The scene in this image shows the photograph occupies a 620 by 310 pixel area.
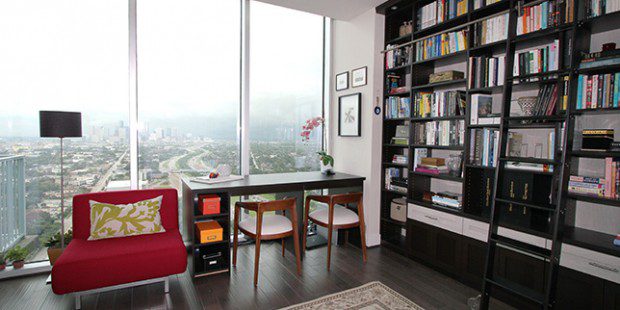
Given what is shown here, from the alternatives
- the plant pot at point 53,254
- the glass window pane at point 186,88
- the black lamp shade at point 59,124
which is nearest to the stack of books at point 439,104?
the glass window pane at point 186,88

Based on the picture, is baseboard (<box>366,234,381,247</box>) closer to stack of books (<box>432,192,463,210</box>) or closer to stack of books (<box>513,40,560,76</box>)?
stack of books (<box>432,192,463,210</box>)

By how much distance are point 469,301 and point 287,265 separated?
1.62m

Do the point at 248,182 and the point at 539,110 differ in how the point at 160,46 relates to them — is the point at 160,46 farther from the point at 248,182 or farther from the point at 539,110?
the point at 539,110

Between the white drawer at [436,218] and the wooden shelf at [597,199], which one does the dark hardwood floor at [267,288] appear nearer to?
the white drawer at [436,218]

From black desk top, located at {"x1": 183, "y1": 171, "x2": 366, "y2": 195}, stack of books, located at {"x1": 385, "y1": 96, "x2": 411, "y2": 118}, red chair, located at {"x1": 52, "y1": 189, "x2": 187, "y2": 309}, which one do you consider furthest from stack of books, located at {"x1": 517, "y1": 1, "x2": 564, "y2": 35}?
red chair, located at {"x1": 52, "y1": 189, "x2": 187, "y2": 309}

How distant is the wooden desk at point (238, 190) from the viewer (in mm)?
2803

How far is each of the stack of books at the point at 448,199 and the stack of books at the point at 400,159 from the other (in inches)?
18.6

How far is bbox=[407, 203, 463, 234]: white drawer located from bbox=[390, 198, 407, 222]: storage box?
140 millimetres

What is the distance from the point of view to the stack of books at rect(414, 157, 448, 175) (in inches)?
121

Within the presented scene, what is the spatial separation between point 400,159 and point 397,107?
574 millimetres

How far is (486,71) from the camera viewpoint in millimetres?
2646

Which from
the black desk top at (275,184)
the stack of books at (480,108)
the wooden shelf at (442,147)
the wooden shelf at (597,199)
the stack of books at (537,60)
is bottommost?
the black desk top at (275,184)

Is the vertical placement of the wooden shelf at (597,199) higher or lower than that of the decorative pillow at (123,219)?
higher

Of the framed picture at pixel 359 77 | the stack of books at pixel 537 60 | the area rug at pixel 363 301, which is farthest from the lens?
the framed picture at pixel 359 77
